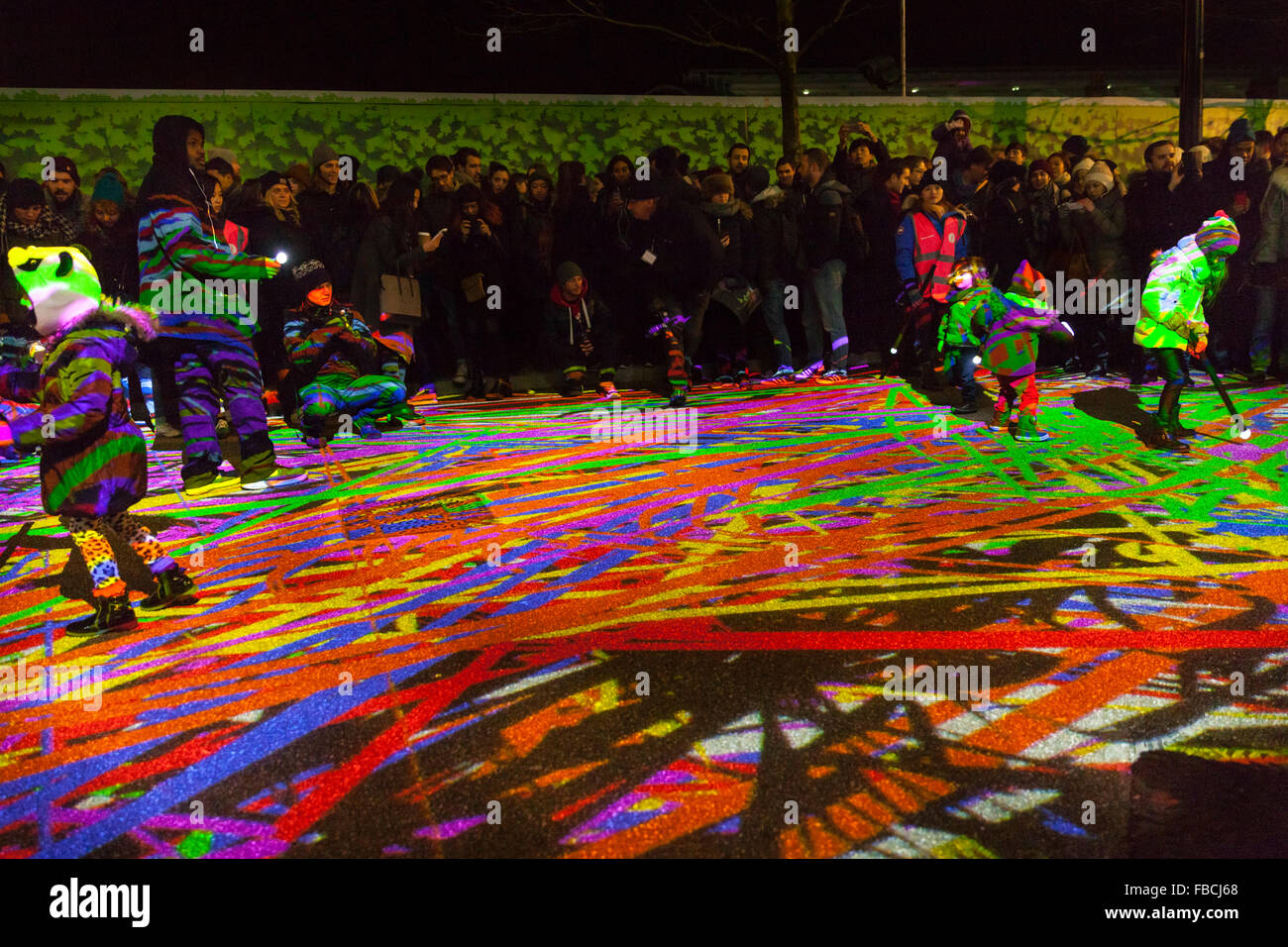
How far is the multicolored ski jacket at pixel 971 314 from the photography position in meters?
8.58

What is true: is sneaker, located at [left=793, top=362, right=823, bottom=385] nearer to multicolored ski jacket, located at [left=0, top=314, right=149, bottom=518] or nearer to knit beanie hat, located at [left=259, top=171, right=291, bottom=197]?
knit beanie hat, located at [left=259, top=171, right=291, bottom=197]

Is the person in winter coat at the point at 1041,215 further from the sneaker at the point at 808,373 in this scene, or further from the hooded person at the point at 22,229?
the hooded person at the point at 22,229

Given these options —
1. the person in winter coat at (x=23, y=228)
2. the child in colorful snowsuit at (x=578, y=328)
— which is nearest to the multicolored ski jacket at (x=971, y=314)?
the child in colorful snowsuit at (x=578, y=328)

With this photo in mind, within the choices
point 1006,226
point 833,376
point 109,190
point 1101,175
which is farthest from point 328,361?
point 1101,175

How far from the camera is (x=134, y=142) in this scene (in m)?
14.3

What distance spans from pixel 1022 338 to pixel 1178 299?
1.09 metres

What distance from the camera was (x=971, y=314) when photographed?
28.9ft

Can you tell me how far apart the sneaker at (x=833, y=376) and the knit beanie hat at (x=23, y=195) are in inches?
272

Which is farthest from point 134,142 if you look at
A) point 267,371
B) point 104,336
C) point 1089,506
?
point 1089,506

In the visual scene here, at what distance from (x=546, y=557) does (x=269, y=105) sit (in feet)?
37.0

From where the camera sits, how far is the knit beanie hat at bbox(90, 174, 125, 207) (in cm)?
931

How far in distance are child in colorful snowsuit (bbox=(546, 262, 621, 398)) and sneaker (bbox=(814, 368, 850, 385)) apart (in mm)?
1981

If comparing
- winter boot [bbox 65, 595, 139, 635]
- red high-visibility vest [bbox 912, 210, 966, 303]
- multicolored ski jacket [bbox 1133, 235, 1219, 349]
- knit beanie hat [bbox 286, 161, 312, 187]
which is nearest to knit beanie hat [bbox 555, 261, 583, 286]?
knit beanie hat [bbox 286, 161, 312, 187]

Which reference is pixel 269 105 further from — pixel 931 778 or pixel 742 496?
pixel 931 778
